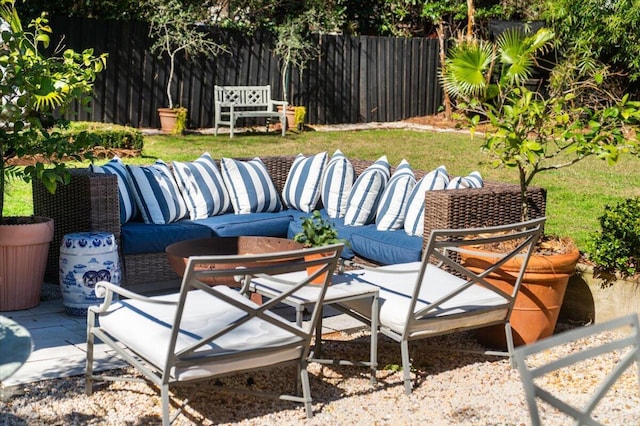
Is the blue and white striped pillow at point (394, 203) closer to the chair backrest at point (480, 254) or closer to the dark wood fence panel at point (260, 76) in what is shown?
the chair backrest at point (480, 254)

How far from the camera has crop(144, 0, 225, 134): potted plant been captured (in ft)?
45.6

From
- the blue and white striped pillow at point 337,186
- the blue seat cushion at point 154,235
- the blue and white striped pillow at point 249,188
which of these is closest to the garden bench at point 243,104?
the blue and white striped pillow at point 249,188

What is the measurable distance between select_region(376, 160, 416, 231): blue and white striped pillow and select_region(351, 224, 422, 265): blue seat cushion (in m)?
0.06

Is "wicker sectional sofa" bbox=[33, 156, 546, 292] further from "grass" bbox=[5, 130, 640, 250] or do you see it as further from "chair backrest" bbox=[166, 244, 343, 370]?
"grass" bbox=[5, 130, 640, 250]

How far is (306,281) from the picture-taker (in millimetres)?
3717

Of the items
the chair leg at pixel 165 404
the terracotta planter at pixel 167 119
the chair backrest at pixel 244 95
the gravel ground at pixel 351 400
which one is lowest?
the gravel ground at pixel 351 400

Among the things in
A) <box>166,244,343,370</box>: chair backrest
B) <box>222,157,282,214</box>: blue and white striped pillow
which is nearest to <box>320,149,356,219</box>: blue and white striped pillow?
<box>222,157,282,214</box>: blue and white striped pillow

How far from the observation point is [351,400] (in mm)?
4246

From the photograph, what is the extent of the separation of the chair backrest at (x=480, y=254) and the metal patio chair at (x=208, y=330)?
1.71 ft

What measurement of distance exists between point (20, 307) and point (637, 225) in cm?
377

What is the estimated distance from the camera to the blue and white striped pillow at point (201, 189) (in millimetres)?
6508

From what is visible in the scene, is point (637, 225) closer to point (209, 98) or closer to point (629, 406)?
point (629, 406)

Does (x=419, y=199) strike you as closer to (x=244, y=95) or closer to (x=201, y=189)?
(x=201, y=189)

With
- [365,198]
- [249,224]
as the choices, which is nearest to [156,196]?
[249,224]
